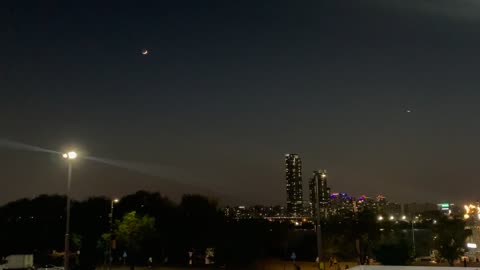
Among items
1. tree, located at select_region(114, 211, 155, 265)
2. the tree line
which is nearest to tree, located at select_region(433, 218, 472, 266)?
the tree line

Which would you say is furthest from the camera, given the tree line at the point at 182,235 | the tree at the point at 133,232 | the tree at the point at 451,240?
the tree at the point at 133,232

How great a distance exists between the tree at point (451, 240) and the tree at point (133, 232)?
113 ft

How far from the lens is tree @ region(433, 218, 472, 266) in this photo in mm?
50938

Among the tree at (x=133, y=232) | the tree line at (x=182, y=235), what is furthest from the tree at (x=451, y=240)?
the tree at (x=133, y=232)

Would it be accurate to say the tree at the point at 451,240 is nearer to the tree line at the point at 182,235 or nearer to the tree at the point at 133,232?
the tree line at the point at 182,235

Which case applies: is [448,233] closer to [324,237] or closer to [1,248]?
[324,237]

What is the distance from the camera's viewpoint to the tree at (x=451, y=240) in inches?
2005

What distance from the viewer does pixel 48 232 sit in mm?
83562

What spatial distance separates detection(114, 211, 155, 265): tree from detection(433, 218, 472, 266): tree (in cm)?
3450

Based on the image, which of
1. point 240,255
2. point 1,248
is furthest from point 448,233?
point 1,248

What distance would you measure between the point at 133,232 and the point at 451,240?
36.7m

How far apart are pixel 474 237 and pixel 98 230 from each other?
54068 millimetres

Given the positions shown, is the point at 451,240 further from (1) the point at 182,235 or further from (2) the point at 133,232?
(1) the point at 182,235

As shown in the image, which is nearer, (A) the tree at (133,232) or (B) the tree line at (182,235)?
(B) the tree line at (182,235)
